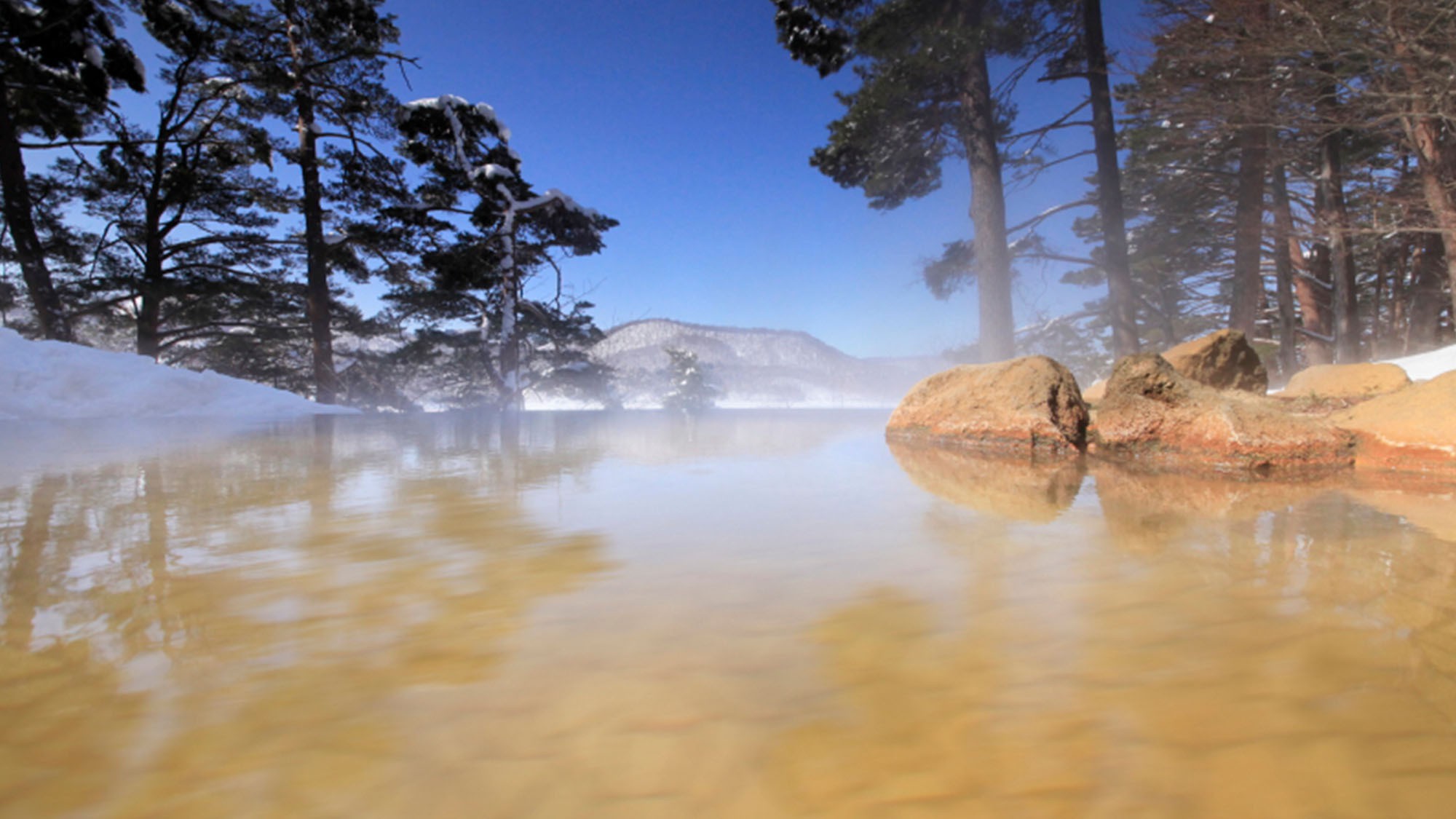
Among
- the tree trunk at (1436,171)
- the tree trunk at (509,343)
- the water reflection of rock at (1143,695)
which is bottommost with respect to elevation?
the water reflection of rock at (1143,695)

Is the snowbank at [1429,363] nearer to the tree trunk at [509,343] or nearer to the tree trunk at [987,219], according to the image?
the tree trunk at [987,219]

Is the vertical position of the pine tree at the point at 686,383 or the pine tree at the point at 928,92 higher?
the pine tree at the point at 928,92

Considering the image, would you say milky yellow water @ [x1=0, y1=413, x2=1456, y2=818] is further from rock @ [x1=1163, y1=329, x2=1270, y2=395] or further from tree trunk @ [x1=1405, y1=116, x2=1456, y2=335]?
tree trunk @ [x1=1405, y1=116, x2=1456, y2=335]

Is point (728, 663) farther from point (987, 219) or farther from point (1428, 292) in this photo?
point (1428, 292)

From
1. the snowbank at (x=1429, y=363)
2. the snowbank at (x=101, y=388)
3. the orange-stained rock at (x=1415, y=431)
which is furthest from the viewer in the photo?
the snowbank at (x=1429, y=363)

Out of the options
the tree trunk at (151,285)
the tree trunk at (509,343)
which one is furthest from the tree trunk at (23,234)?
the tree trunk at (509,343)

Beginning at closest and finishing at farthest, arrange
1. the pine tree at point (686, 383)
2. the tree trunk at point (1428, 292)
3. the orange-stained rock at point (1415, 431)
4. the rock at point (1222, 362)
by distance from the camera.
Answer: the orange-stained rock at point (1415, 431) → the rock at point (1222, 362) → the tree trunk at point (1428, 292) → the pine tree at point (686, 383)

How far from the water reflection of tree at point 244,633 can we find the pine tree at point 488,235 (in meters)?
8.75

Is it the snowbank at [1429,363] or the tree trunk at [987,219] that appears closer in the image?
the snowbank at [1429,363]

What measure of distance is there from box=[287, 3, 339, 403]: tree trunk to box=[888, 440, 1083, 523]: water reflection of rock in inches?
400

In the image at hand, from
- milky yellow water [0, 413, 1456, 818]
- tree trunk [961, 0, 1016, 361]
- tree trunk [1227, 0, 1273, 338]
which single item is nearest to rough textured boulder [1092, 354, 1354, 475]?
milky yellow water [0, 413, 1456, 818]

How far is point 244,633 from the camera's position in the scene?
91 cm

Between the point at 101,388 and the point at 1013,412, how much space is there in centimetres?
848

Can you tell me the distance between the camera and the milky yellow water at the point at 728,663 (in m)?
0.56
